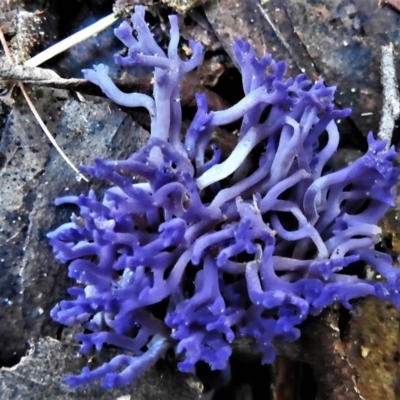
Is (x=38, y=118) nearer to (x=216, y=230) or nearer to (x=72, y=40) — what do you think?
(x=72, y=40)

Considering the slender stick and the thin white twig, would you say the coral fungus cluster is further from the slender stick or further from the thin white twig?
the thin white twig

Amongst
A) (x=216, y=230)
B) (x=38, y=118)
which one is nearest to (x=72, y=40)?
(x=38, y=118)

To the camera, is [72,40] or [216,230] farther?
[72,40]

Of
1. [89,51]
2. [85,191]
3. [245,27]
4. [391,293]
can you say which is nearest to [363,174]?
[391,293]

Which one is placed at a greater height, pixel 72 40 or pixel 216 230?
pixel 72 40

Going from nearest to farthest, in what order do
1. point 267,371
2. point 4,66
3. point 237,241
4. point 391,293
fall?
point 237,241
point 391,293
point 4,66
point 267,371

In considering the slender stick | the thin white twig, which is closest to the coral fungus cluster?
the slender stick

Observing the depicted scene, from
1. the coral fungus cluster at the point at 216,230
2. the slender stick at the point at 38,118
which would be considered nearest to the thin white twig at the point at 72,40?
the slender stick at the point at 38,118

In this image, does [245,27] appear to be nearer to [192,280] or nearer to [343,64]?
[343,64]
